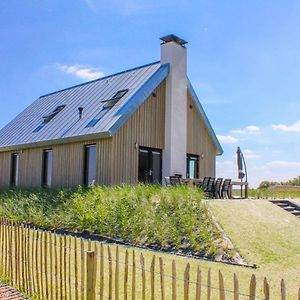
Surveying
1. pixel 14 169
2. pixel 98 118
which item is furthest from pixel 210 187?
pixel 14 169

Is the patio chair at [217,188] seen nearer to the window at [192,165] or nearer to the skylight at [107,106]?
the window at [192,165]

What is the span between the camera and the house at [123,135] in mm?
17594

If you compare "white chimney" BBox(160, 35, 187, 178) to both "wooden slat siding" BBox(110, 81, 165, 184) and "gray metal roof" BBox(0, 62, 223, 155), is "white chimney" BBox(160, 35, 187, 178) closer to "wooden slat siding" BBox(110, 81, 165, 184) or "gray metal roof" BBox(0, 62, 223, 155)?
"wooden slat siding" BBox(110, 81, 165, 184)

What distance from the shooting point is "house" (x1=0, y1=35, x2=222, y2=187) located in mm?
17594

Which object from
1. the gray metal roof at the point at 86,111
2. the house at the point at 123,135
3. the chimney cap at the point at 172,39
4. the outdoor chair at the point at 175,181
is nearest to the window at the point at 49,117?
the house at the point at 123,135

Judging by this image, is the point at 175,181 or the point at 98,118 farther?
the point at 98,118

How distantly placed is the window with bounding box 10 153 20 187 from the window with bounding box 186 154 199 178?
983 cm

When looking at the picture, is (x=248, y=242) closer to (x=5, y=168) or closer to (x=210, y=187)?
(x=210, y=187)

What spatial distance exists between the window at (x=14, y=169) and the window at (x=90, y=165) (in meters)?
6.56

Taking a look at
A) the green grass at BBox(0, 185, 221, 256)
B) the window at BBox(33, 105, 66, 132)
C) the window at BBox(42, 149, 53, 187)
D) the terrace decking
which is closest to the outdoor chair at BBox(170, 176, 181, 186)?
the green grass at BBox(0, 185, 221, 256)

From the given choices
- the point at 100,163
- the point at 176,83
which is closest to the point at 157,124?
the point at 176,83

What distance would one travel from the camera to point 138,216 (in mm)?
11883

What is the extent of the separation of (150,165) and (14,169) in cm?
929

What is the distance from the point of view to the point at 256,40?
1369 cm
